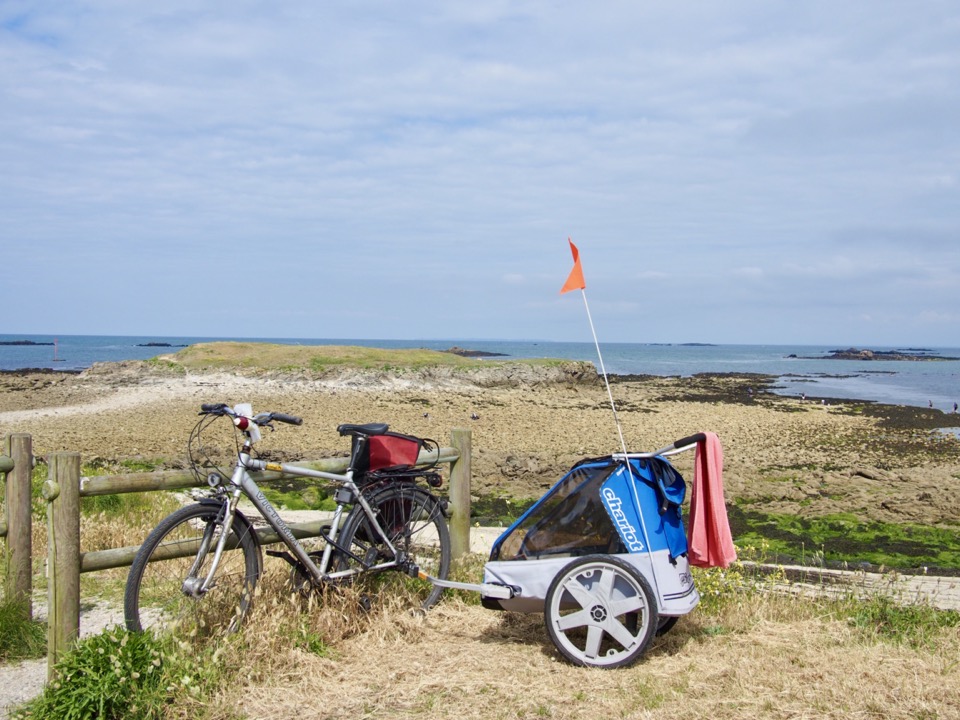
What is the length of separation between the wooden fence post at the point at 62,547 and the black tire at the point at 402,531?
5.13ft

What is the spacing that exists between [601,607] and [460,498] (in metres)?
2.10

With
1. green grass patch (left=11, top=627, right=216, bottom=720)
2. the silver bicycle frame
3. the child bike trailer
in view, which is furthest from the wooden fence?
the child bike trailer

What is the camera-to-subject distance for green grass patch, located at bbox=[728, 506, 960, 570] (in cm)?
1148

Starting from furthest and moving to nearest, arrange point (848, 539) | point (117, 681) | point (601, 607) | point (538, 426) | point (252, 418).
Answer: point (538, 426)
point (848, 539)
point (252, 418)
point (601, 607)
point (117, 681)

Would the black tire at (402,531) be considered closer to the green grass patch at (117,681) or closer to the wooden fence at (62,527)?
→ the wooden fence at (62,527)

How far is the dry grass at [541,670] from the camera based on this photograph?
14.5 ft

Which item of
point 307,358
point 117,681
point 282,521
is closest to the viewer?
point 117,681

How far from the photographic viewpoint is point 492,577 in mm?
5277

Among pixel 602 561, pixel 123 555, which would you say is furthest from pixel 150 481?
pixel 602 561

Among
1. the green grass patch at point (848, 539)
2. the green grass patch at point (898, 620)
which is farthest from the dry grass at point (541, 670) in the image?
the green grass patch at point (848, 539)

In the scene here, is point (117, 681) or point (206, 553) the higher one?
point (206, 553)

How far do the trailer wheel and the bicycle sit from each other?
3.25 ft

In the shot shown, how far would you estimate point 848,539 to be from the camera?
12672 mm

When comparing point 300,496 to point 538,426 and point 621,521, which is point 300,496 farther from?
point 538,426
